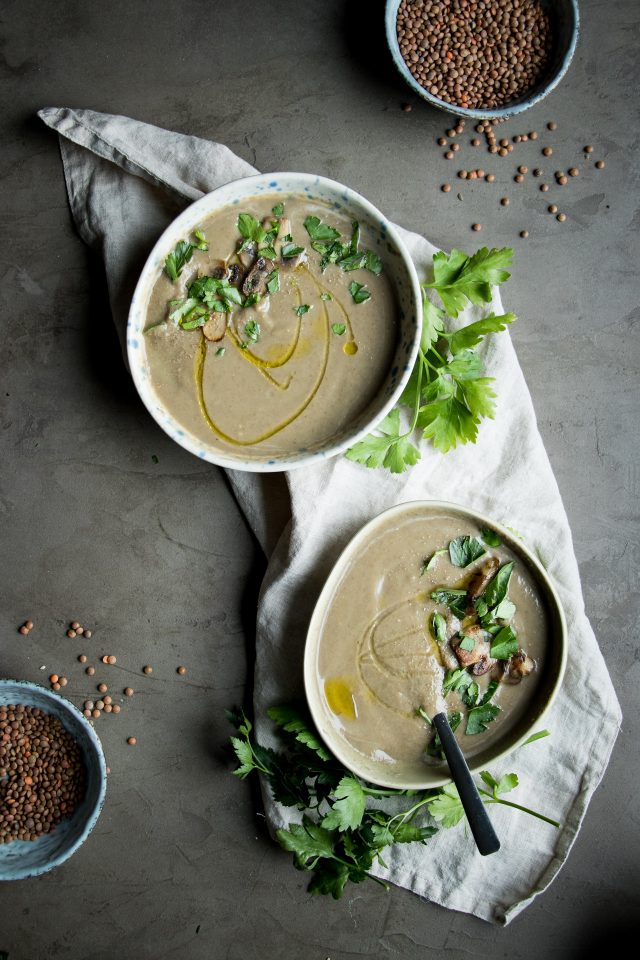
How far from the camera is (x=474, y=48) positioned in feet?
9.30

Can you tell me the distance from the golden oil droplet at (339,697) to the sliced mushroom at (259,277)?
50.8 inches

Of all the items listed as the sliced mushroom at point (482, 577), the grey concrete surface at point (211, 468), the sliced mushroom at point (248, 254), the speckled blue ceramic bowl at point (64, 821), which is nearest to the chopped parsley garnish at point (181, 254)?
the sliced mushroom at point (248, 254)

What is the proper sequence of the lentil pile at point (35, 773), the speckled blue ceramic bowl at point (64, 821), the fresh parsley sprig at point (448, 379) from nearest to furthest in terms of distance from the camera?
1. the fresh parsley sprig at point (448, 379)
2. the speckled blue ceramic bowl at point (64, 821)
3. the lentil pile at point (35, 773)

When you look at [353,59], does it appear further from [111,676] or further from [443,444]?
[111,676]

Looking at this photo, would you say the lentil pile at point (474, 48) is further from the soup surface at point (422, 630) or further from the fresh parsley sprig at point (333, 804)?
the fresh parsley sprig at point (333, 804)

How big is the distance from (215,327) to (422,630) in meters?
1.19

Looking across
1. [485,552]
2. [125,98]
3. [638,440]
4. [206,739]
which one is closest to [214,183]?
[125,98]

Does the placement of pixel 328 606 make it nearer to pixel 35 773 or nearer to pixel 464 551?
pixel 464 551

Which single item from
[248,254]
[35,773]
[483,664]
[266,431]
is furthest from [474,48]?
[35,773]

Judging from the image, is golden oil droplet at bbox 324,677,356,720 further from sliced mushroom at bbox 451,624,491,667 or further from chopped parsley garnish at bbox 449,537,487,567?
chopped parsley garnish at bbox 449,537,487,567

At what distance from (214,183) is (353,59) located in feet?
2.42

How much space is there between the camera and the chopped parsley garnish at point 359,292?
2561 millimetres

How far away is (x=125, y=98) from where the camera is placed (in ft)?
9.52

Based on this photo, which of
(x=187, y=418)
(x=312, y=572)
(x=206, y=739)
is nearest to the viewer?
(x=187, y=418)
